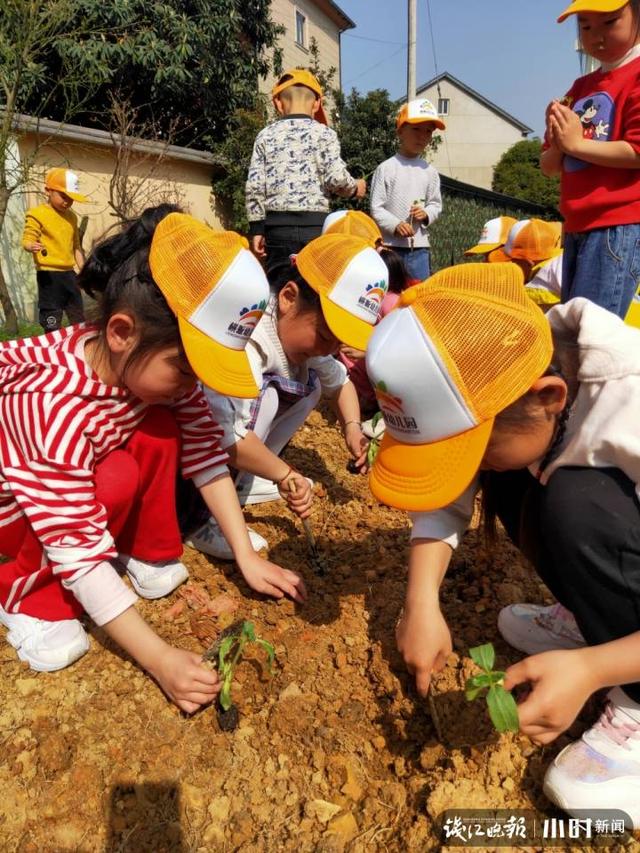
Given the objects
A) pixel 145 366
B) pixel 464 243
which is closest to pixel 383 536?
pixel 145 366

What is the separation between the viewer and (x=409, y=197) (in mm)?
4355

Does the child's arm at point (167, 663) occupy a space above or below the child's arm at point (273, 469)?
below

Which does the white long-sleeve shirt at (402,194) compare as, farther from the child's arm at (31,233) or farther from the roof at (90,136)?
the roof at (90,136)

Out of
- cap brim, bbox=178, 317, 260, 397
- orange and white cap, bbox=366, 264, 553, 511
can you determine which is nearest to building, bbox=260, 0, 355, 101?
cap brim, bbox=178, 317, 260, 397

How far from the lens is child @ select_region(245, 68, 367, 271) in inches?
141

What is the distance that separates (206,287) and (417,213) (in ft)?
10.6

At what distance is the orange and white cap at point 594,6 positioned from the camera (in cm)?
207

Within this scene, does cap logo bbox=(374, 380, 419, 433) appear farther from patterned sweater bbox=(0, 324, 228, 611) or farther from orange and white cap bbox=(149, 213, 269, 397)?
patterned sweater bbox=(0, 324, 228, 611)

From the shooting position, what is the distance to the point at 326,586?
6.79 feet

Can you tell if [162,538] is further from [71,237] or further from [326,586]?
[71,237]

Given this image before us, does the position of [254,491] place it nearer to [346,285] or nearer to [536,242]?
[346,285]

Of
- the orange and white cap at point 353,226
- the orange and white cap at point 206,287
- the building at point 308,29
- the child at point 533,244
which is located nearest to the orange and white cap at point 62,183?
the orange and white cap at point 353,226

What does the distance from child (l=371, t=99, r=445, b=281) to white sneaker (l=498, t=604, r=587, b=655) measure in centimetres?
295

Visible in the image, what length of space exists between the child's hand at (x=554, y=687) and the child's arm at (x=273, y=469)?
1.01 metres
